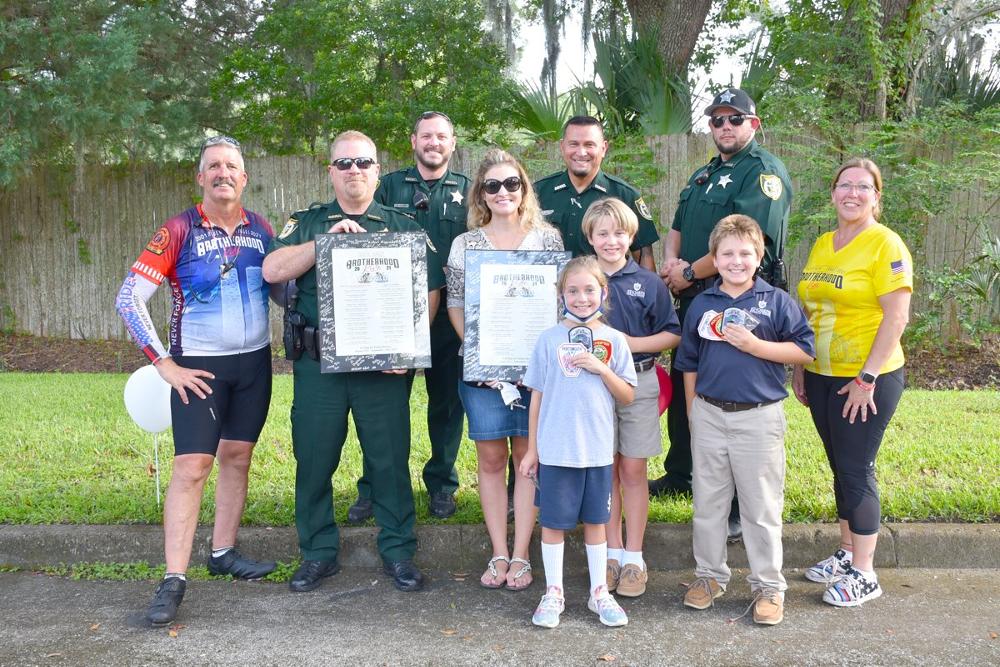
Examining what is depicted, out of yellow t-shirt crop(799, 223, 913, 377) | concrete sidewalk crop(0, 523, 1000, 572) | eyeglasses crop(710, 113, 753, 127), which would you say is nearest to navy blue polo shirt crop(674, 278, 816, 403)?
yellow t-shirt crop(799, 223, 913, 377)

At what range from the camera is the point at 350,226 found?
4.35 meters

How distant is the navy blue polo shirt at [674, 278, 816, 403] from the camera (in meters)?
4.09

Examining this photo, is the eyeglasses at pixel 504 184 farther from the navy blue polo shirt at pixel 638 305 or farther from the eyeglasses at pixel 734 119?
the eyeglasses at pixel 734 119

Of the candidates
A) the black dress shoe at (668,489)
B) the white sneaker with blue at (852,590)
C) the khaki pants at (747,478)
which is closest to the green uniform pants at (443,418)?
the black dress shoe at (668,489)

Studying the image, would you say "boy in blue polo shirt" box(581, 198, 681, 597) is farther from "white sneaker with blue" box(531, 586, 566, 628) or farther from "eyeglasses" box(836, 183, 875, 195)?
"eyeglasses" box(836, 183, 875, 195)

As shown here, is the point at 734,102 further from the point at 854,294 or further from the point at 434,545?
the point at 434,545

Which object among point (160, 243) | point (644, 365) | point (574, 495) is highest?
point (160, 243)

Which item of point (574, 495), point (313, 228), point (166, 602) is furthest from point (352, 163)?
point (166, 602)

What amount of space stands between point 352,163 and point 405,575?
2.12m

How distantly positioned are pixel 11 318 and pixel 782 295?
12.3m

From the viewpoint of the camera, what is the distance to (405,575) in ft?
14.8

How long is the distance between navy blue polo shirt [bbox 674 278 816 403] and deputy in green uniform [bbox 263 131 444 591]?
1501 millimetres

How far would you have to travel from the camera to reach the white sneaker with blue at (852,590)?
4.20 m

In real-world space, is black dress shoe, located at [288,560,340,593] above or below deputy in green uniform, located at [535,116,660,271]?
below
